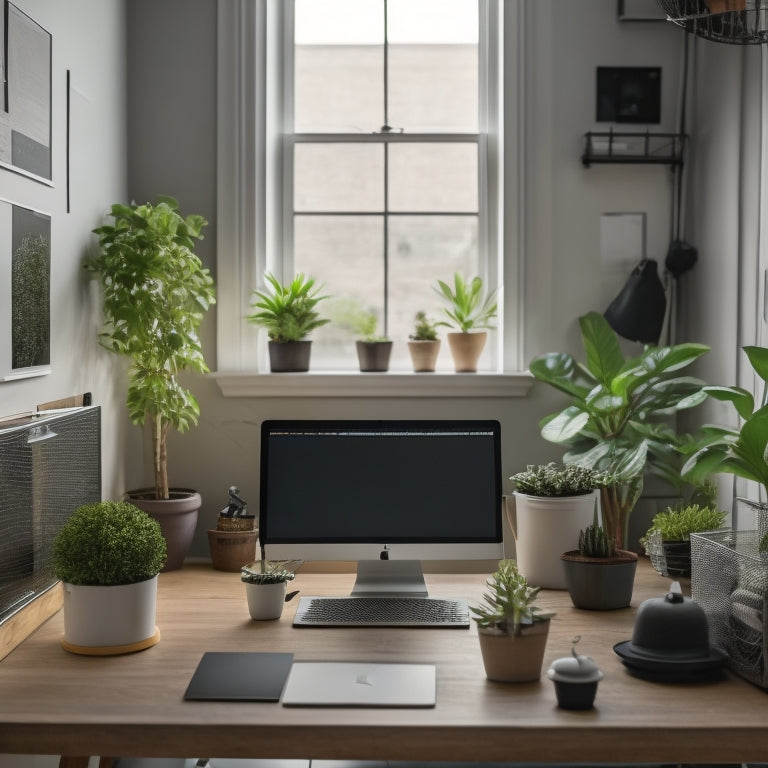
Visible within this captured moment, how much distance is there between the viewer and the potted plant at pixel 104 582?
70.5 inches

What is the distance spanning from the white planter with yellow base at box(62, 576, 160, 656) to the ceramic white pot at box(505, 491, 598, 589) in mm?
983

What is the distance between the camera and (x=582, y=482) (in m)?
2.31

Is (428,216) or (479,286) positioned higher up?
(428,216)

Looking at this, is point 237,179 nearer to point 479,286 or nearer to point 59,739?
point 479,286

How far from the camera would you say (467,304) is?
2.99 meters

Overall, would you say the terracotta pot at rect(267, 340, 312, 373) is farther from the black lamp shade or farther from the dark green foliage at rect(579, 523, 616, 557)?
the dark green foliage at rect(579, 523, 616, 557)

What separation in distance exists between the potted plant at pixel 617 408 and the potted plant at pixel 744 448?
155 mm

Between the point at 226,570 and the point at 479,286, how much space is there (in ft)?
3.99

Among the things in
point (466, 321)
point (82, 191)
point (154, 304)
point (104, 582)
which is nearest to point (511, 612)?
point (104, 582)

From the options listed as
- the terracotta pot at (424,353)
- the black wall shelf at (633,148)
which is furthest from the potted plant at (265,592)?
the black wall shelf at (633,148)

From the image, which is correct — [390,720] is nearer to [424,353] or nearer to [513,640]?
[513,640]

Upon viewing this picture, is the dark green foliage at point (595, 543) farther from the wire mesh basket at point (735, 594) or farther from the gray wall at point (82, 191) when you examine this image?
the gray wall at point (82, 191)

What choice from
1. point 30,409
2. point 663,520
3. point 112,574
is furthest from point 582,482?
point 30,409

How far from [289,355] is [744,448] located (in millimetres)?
1438
